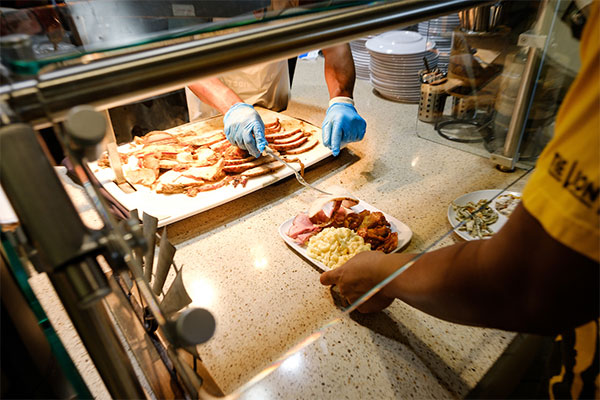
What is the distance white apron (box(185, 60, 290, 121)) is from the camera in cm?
222

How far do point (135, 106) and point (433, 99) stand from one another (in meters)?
1.52

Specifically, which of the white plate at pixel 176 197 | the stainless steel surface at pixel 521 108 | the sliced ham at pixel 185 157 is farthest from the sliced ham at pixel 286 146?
the stainless steel surface at pixel 521 108

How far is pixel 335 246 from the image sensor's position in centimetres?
109

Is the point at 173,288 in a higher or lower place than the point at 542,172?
lower

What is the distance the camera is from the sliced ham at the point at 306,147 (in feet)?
5.49

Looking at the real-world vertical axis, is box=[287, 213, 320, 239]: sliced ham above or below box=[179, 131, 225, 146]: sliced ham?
below

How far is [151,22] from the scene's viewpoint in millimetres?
885

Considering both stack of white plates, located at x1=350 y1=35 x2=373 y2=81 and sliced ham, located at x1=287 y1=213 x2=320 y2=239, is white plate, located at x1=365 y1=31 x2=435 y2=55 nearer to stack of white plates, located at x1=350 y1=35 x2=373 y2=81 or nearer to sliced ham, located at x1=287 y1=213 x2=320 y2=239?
stack of white plates, located at x1=350 y1=35 x2=373 y2=81

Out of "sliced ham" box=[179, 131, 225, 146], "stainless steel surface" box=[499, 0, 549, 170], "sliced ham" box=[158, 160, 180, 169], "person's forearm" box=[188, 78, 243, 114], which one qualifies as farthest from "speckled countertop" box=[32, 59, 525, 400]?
"person's forearm" box=[188, 78, 243, 114]

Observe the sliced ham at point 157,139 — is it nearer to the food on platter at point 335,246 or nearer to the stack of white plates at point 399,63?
the food on platter at point 335,246

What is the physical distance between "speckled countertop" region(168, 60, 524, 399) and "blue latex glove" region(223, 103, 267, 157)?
19 centimetres

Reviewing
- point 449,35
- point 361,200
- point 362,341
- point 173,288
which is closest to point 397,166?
point 361,200

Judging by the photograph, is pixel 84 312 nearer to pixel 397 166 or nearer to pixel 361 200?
pixel 361 200

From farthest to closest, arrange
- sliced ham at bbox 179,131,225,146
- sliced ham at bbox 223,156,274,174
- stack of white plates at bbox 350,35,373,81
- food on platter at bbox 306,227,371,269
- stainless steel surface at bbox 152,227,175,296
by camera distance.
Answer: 1. stack of white plates at bbox 350,35,373,81
2. sliced ham at bbox 179,131,225,146
3. sliced ham at bbox 223,156,274,174
4. food on platter at bbox 306,227,371,269
5. stainless steel surface at bbox 152,227,175,296
